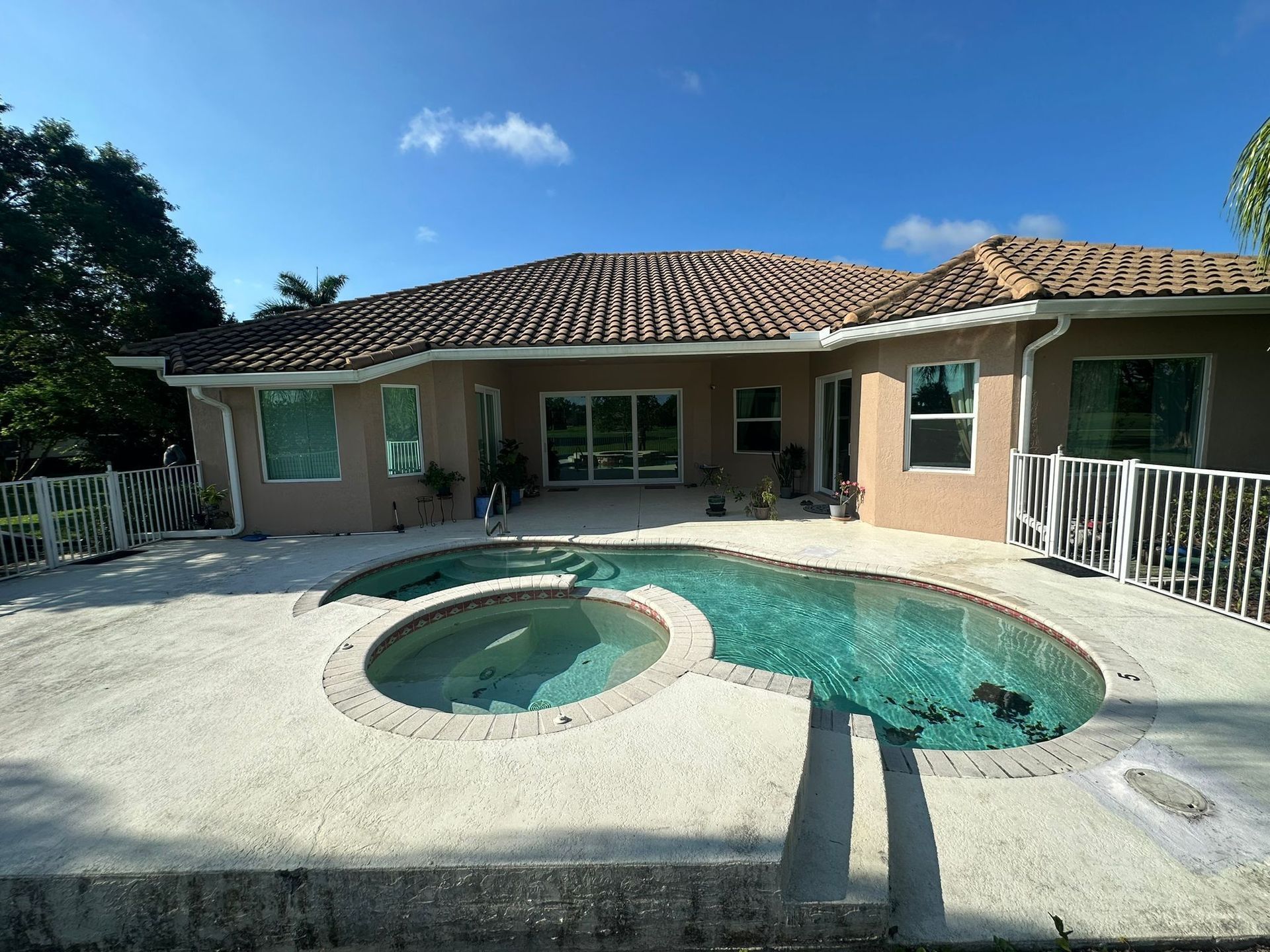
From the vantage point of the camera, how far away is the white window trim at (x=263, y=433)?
9.43m

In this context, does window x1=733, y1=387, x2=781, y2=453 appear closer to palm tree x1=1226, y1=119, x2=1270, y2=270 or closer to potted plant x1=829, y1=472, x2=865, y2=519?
potted plant x1=829, y1=472, x2=865, y2=519

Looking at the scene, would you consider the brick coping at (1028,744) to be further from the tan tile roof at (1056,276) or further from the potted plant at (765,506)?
the tan tile roof at (1056,276)

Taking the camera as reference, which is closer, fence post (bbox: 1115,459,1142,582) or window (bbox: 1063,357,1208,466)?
fence post (bbox: 1115,459,1142,582)

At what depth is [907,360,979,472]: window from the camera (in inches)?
324

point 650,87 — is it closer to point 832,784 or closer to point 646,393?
point 646,393

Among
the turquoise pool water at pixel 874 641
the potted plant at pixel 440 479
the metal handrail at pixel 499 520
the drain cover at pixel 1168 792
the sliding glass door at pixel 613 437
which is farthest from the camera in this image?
the sliding glass door at pixel 613 437

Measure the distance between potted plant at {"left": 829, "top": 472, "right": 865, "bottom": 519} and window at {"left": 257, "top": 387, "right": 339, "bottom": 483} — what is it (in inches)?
372

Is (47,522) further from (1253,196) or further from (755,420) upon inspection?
(1253,196)

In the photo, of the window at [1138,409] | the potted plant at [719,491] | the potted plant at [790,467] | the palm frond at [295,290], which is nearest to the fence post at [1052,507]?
the window at [1138,409]

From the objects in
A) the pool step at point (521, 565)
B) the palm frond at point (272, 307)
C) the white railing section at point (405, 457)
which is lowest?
the pool step at point (521, 565)

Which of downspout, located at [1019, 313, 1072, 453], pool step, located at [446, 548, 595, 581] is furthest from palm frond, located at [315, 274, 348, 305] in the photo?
downspout, located at [1019, 313, 1072, 453]

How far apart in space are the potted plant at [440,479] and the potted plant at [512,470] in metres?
1.20

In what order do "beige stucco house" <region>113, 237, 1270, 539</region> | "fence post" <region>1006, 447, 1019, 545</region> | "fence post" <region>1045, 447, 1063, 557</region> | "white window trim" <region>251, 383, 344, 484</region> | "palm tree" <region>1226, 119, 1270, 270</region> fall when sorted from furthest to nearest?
"white window trim" <region>251, 383, 344, 484</region> < "fence post" <region>1006, 447, 1019, 545</region> < "beige stucco house" <region>113, 237, 1270, 539</region> < "fence post" <region>1045, 447, 1063, 557</region> < "palm tree" <region>1226, 119, 1270, 270</region>

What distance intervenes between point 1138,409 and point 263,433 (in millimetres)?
14682
